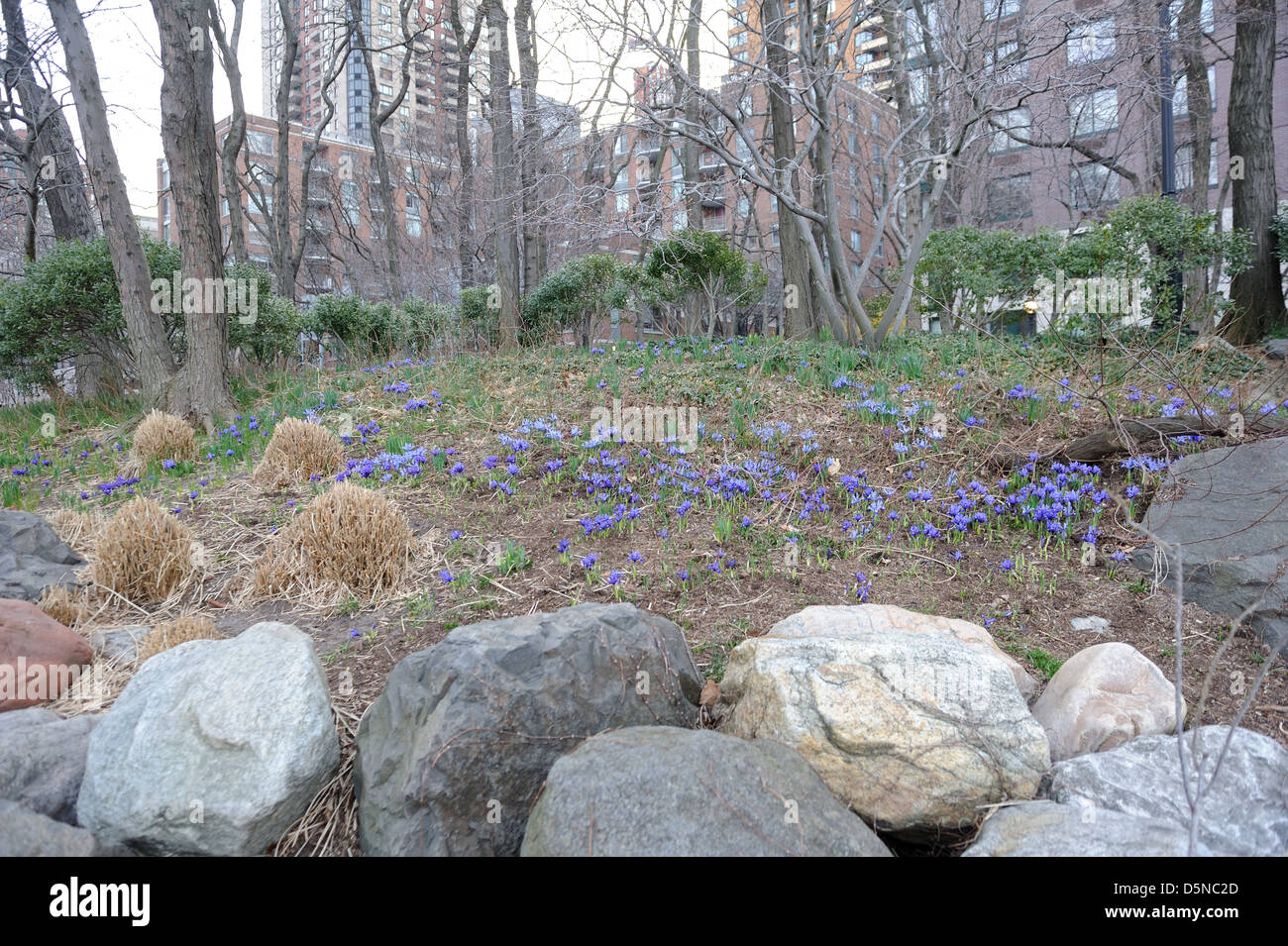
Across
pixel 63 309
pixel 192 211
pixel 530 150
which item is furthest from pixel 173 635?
pixel 530 150

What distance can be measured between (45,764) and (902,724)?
2786mm

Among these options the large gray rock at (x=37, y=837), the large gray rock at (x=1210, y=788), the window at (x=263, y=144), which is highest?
the window at (x=263, y=144)

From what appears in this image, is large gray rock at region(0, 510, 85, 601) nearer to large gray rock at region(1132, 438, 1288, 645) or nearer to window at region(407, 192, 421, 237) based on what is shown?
large gray rock at region(1132, 438, 1288, 645)

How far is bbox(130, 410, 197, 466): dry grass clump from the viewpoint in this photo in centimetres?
602

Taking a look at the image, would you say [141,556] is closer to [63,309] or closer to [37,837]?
[37,837]

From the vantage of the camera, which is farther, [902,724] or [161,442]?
[161,442]

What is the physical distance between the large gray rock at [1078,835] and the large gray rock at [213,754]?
2073 mm

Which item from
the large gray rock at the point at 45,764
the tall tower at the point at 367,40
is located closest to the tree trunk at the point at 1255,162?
the tall tower at the point at 367,40

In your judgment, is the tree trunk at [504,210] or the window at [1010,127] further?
the tree trunk at [504,210]

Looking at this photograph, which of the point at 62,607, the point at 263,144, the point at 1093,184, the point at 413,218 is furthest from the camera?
the point at 263,144

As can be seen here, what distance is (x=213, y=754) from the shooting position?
2406 mm

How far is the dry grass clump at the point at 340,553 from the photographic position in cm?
380

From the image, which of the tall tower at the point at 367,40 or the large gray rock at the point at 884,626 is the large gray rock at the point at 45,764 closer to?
the large gray rock at the point at 884,626

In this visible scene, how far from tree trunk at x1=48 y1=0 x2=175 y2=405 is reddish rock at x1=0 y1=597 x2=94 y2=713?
491 cm
